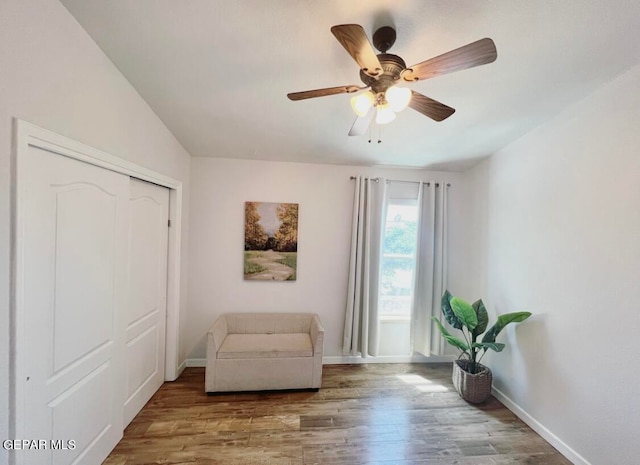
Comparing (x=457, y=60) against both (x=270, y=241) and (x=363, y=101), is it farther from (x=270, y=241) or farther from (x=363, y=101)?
(x=270, y=241)

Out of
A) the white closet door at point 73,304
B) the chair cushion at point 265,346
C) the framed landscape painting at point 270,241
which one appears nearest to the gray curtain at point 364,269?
the chair cushion at point 265,346

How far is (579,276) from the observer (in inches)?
77.7

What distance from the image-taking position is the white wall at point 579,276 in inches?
66.1

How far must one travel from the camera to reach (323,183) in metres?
3.34

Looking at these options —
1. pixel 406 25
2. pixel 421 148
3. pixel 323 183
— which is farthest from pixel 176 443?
pixel 421 148

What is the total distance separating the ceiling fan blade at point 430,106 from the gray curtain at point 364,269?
173 cm

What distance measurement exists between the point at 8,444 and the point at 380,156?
344 centimetres

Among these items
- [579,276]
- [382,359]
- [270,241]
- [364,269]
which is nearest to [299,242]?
[270,241]

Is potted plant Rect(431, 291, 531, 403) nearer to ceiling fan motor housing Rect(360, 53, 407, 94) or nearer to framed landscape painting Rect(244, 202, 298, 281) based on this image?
framed landscape painting Rect(244, 202, 298, 281)

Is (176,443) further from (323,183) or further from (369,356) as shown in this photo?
(323,183)

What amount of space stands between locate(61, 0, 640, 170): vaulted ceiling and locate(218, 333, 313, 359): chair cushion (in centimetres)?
222

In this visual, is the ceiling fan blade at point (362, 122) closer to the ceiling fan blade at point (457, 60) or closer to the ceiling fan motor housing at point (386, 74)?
the ceiling fan motor housing at point (386, 74)

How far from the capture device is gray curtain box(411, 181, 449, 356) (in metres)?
3.31

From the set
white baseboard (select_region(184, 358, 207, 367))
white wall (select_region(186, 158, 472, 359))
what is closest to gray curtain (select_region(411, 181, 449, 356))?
white wall (select_region(186, 158, 472, 359))
